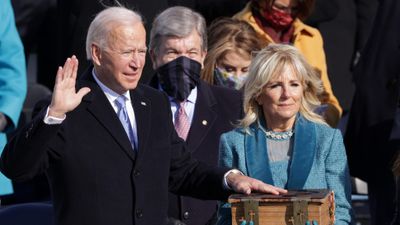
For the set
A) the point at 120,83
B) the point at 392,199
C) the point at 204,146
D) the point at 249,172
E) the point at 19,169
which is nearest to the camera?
the point at 19,169

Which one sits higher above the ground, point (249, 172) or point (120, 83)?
point (120, 83)

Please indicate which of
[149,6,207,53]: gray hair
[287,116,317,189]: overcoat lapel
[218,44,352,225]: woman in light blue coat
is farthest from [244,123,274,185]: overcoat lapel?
[149,6,207,53]: gray hair

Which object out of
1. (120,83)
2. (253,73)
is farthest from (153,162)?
(253,73)

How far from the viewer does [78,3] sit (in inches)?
328

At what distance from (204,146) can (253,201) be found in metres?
1.50

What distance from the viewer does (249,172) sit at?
627cm

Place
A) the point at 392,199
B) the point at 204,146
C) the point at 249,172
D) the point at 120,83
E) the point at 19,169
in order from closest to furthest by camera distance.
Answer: the point at 19,169 < the point at 120,83 < the point at 249,172 < the point at 204,146 < the point at 392,199

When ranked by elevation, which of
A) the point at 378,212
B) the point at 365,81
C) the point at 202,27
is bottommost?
the point at 378,212

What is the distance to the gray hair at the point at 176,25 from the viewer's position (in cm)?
730

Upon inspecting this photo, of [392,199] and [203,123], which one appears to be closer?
[203,123]

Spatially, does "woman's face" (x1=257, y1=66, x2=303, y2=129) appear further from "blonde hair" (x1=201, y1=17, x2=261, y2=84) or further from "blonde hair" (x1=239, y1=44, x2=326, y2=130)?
"blonde hair" (x1=201, y1=17, x2=261, y2=84)

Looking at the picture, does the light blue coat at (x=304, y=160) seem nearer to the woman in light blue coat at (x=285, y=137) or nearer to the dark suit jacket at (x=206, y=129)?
the woman in light blue coat at (x=285, y=137)

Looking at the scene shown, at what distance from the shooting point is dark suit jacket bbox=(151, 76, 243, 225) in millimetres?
6891

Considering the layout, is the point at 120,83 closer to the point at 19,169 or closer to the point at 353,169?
the point at 19,169
